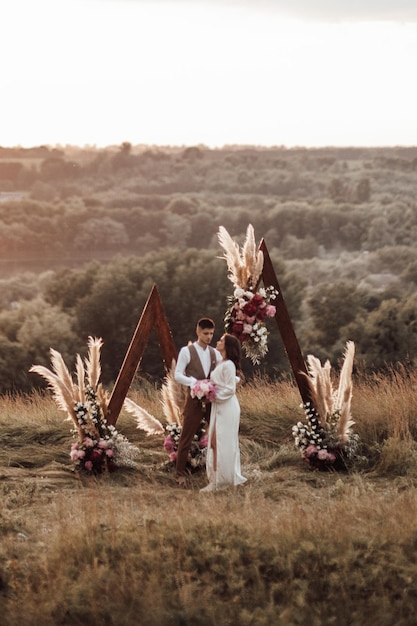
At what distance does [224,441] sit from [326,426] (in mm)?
1589

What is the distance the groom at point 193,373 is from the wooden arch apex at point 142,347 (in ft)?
2.53

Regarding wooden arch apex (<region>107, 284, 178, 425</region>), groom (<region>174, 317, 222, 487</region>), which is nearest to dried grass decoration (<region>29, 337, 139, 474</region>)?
wooden arch apex (<region>107, 284, 178, 425</region>)

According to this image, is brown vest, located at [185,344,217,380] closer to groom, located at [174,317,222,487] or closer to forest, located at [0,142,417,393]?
groom, located at [174,317,222,487]

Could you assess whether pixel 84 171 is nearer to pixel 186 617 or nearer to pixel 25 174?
pixel 25 174

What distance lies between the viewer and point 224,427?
11789mm

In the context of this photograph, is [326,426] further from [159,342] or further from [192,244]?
[192,244]

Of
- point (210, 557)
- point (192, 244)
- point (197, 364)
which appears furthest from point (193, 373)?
point (192, 244)

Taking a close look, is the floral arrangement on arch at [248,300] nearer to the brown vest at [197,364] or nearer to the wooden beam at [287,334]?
the wooden beam at [287,334]

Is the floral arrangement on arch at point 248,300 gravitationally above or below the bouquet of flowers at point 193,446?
above

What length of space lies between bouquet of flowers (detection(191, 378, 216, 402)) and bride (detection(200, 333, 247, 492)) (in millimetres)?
54

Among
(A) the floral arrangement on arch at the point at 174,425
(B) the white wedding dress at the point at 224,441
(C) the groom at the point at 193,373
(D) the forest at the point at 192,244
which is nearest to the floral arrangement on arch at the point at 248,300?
(C) the groom at the point at 193,373

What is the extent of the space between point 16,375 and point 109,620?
36.9 m

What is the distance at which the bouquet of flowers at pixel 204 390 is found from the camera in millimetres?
11617

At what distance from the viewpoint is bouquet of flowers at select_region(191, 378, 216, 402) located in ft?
38.1
